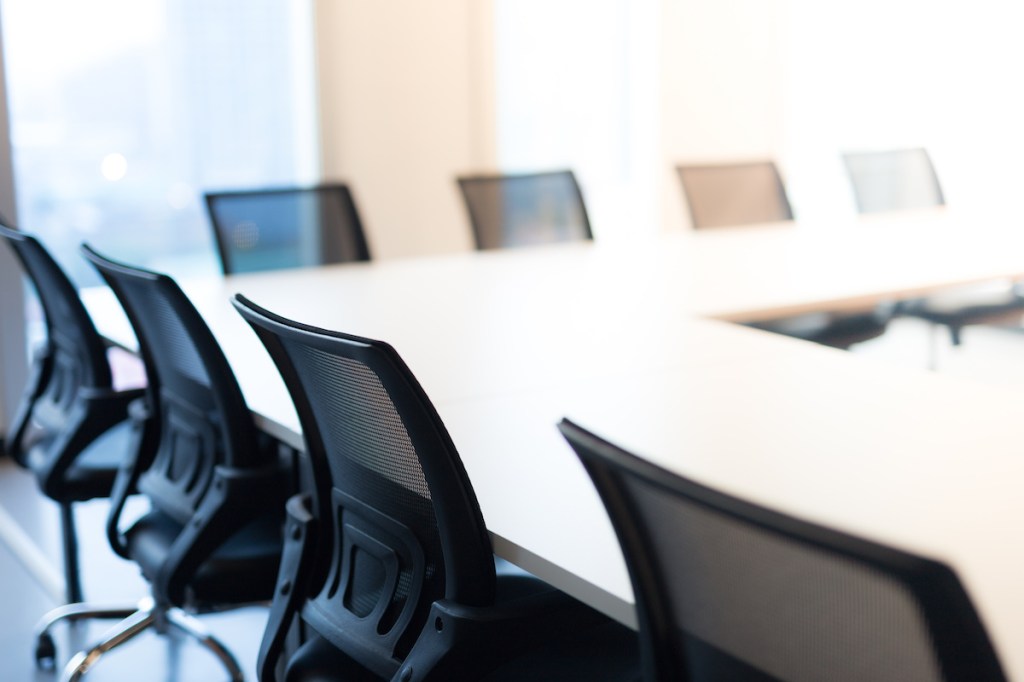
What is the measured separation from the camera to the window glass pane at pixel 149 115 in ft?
14.3

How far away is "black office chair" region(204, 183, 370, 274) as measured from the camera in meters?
3.46

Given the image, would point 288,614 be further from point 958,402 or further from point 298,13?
point 298,13

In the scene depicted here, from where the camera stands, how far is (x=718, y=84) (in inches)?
240

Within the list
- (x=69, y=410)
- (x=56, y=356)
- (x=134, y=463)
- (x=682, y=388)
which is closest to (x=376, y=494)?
(x=682, y=388)

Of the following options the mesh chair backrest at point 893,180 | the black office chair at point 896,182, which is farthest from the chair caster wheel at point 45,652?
the mesh chair backrest at point 893,180

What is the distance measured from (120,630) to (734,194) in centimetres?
271

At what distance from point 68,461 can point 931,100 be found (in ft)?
16.2

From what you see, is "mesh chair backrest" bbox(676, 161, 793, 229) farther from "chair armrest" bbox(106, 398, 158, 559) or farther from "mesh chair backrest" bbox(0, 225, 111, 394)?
"chair armrest" bbox(106, 398, 158, 559)

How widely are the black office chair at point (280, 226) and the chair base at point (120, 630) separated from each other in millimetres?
1086

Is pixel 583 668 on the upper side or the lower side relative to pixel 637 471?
lower

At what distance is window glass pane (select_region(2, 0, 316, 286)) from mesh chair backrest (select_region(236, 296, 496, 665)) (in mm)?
3123

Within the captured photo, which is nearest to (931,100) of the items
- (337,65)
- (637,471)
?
(337,65)

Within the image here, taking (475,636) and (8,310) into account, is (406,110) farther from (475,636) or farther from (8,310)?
(475,636)

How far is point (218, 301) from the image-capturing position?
117 inches
